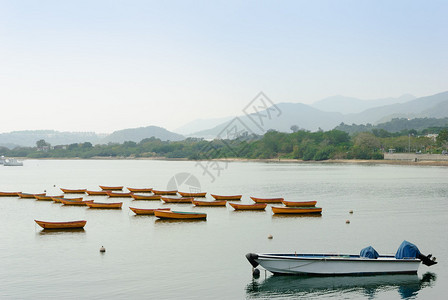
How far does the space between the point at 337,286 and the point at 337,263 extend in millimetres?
1292

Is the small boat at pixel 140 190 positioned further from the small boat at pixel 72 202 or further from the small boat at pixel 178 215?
the small boat at pixel 178 215

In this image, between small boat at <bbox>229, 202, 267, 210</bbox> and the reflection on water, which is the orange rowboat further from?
the reflection on water

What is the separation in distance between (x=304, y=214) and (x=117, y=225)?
19399 mm

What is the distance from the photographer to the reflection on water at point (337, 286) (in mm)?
23688

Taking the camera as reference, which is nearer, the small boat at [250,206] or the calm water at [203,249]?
the calm water at [203,249]

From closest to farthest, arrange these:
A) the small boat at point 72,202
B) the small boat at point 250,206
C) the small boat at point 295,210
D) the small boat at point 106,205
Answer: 1. the small boat at point 295,210
2. the small boat at point 250,206
3. the small boat at point 106,205
4. the small boat at point 72,202

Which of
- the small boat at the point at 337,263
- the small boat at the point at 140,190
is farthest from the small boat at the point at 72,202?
the small boat at the point at 337,263

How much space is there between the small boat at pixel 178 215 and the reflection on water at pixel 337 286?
20.3 meters

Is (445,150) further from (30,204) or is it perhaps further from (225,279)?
(225,279)

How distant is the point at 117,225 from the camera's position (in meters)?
43.9

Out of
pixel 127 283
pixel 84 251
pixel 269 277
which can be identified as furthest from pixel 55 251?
pixel 269 277

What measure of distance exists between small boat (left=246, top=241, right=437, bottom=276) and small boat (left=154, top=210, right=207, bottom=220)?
2031 centimetres

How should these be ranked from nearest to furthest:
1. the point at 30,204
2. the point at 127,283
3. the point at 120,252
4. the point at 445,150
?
the point at 127,283 → the point at 120,252 → the point at 30,204 → the point at 445,150

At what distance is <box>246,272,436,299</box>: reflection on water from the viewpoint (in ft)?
77.7
